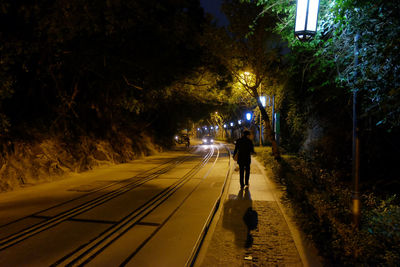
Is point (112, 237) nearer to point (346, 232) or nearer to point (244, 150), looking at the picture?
point (346, 232)

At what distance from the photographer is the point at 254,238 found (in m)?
4.48

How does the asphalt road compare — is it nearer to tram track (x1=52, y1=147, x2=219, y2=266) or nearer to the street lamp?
tram track (x1=52, y1=147, x2=219, y2=266)

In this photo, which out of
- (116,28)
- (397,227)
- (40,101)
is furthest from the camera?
(40,101)

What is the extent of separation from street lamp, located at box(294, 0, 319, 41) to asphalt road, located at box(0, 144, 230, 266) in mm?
4492

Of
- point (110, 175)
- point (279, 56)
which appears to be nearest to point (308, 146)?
point (279, 56)

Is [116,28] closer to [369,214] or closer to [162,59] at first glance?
[162,59]

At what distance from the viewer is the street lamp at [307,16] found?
4.77m

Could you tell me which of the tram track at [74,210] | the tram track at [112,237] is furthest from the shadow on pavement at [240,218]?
the tram track at [74,210]

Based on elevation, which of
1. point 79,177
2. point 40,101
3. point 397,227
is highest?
point 40,101

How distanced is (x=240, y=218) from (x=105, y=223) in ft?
9.74

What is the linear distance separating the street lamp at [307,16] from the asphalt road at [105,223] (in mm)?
4492

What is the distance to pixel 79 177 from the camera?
35.4ft

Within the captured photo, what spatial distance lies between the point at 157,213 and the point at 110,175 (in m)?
6.29

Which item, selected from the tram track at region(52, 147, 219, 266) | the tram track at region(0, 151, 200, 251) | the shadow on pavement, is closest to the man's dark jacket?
the shadow on pavement
